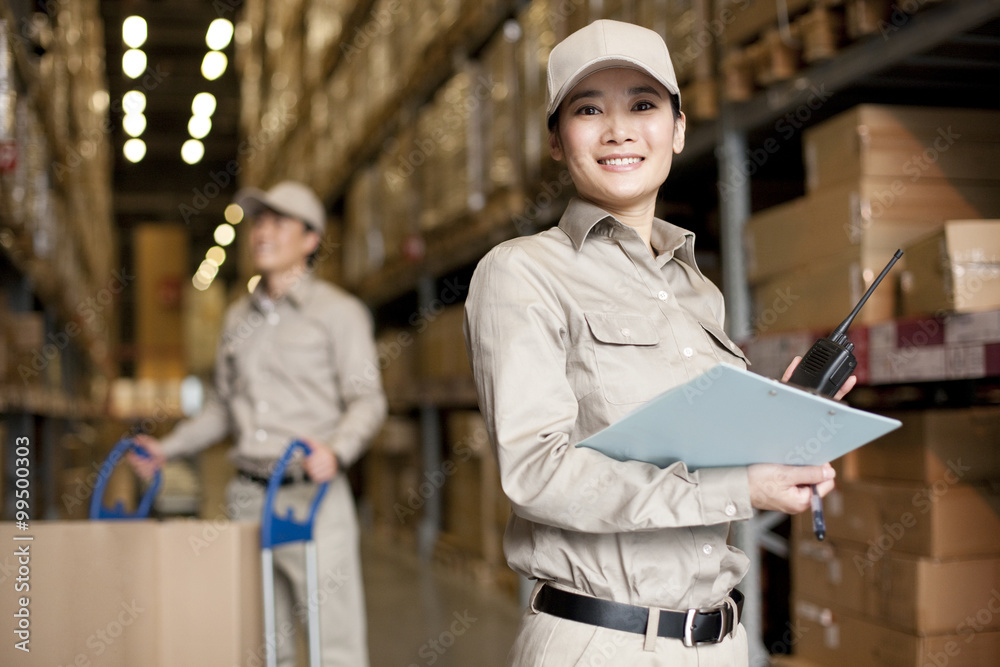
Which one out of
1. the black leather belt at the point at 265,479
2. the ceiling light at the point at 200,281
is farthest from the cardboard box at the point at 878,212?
the ceiling light at the point at 200,281

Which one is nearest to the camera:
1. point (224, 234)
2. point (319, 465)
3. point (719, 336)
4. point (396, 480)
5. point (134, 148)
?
point (719, 336)

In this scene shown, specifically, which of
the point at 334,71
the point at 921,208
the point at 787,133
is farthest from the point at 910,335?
the point at 334,71

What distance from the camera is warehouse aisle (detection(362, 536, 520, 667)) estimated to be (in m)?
4.75

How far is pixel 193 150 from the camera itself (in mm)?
23141

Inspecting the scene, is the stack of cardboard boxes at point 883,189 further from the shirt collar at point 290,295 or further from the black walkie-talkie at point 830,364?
the shirt collar at point 290,295

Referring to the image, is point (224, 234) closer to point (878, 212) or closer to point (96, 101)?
point (96, 101)

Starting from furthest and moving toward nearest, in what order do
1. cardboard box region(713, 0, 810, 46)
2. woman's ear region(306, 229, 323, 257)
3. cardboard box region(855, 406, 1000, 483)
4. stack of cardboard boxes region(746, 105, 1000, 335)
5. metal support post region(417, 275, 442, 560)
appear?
metal support post region(417, 275, 442, 560)
woman's ear region(306, 229, 323, 257)
cardboard box region(713, 0, 810, 46)
stack of cardboard boxes region(746, 105, 1000, 335)
cardboard box region(855, 406, 1000, 483)

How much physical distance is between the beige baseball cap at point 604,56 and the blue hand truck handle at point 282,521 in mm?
1383

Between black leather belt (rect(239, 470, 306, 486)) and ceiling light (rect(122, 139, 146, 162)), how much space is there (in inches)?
798

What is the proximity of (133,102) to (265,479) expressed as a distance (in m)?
16.2

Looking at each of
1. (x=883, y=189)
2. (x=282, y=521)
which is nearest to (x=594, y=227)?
(x=282, y=521)


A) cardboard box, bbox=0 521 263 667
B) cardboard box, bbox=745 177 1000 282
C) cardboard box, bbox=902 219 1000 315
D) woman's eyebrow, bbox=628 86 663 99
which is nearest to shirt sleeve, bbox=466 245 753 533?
woman's eyebrow, bbox=628 86 663 99

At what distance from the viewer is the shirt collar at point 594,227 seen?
1.58 metres

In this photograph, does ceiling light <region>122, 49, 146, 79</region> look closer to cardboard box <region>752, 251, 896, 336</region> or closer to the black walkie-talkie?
cardboard box <region>752, 251, 896, 336</region>
